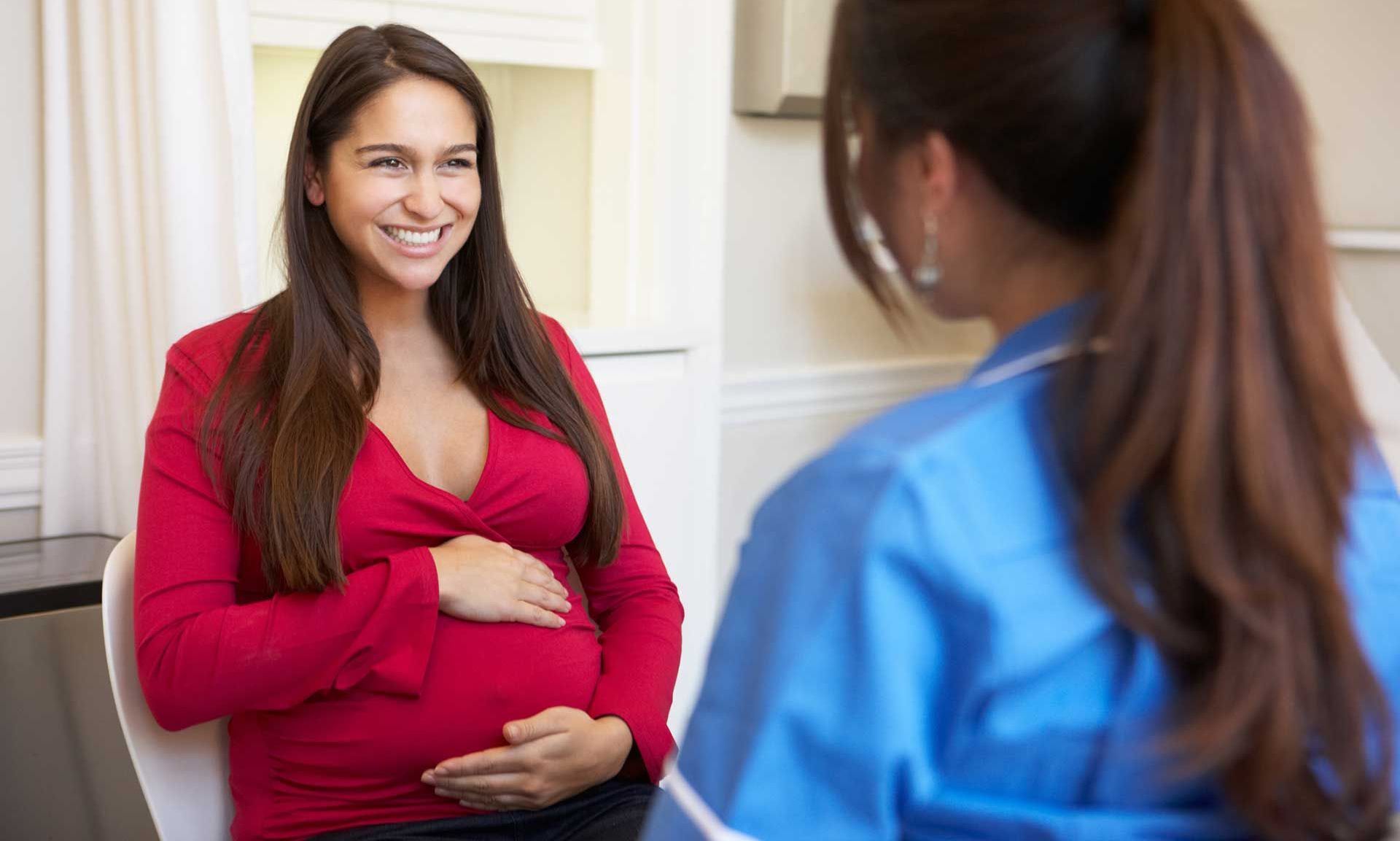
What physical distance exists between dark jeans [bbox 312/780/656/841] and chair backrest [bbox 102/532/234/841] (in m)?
0.14

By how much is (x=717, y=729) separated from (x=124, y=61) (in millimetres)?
1496

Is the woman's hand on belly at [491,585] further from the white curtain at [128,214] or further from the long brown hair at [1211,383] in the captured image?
the long brown hair at [1211,383]

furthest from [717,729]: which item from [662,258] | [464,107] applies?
[662,258]

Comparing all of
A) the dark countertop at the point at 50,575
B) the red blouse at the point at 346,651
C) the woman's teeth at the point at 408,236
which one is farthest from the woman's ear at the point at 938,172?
the dark countertop at the point at 50,575

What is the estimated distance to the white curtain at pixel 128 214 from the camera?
181 cm

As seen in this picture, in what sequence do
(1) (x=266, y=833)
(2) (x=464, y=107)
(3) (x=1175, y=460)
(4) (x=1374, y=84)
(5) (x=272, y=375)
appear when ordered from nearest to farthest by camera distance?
(3) (x=1175, y=460), (1) (x=266, y=833), (5) (x=272, y=375), (2) (x=464, y=107), (4) (x=1374, y=84)

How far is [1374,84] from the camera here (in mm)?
2945

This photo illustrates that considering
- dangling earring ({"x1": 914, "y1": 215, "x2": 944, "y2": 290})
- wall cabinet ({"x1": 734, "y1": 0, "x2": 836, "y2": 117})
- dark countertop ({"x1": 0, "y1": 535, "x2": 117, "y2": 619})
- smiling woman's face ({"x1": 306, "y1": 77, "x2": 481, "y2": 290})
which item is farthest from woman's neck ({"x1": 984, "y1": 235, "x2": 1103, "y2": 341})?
wall cabinet ({"x1": 734, "y1": 0, "x2": 836, "y2": 117})

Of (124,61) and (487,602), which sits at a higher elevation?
(124,61)

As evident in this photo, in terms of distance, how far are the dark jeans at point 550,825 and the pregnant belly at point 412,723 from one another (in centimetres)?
4

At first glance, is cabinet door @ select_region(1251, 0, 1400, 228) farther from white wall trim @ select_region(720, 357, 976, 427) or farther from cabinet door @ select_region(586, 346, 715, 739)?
cabinet door @ select_region(586, 346, 715, 739)

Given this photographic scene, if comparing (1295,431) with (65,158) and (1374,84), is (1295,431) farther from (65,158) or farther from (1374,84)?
(1374,84)

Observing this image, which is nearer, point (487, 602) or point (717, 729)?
point (717, 729)

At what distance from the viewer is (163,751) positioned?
137 cm
